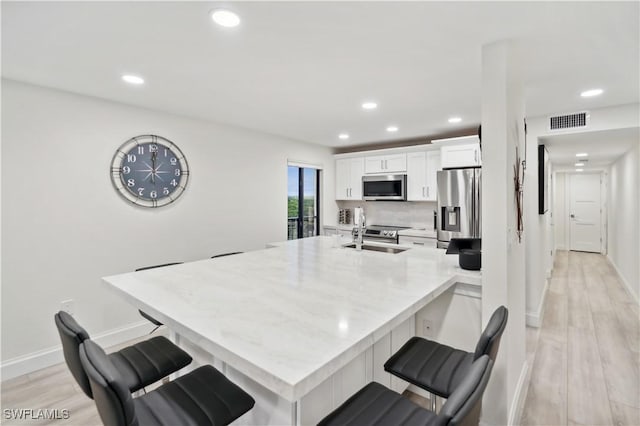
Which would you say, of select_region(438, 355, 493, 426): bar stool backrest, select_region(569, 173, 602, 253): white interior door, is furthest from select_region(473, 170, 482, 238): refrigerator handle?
select_region(569, 173, 602, 253): white interior door

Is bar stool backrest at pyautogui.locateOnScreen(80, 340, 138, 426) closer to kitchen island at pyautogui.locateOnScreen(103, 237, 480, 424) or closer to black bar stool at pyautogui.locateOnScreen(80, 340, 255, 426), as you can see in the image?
black bar stool at pyautogui.locateOnScreen(80, 340, 255, 426)

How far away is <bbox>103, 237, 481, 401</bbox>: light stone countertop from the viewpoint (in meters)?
0.99

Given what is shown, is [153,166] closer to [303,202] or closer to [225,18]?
[225,18]

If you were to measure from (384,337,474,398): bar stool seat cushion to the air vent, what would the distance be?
10.2 ft

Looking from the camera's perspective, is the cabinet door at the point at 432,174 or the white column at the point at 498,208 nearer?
the white column at the point at 498,208

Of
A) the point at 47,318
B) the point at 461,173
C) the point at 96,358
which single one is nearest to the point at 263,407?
the point at 96,358

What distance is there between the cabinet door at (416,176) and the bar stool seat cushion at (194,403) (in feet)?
14.0

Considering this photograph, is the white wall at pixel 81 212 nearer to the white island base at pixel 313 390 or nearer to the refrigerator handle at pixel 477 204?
the white island base at pixel 313 390

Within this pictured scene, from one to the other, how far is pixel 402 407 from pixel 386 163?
14.6 feet

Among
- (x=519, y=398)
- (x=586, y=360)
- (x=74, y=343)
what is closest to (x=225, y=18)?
(x=74, y=343)

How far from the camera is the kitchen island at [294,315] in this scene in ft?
3.31

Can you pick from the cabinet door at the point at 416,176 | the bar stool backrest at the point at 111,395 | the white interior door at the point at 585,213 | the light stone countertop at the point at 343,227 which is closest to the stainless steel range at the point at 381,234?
the light stone countertop at the point at 343,227

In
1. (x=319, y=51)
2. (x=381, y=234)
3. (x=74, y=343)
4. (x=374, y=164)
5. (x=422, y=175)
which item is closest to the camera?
(x=74, y=343)

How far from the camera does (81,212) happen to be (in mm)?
2850
